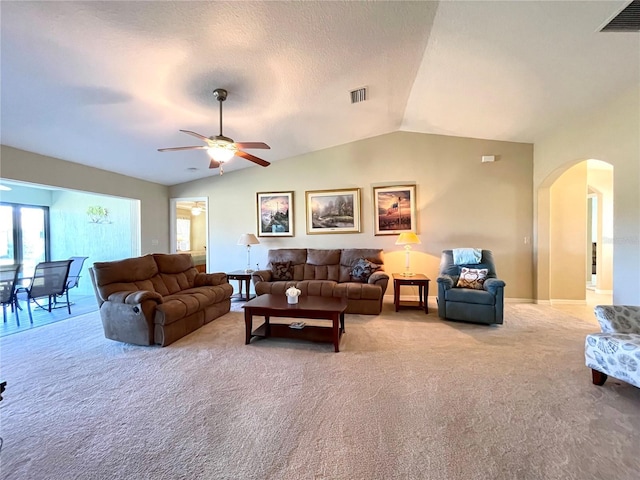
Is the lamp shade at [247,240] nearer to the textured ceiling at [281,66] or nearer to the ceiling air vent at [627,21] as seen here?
the textured ceiling at [281,66]

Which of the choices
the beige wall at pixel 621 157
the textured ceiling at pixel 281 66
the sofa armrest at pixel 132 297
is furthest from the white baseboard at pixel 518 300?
the sofa armrest at pixel 132 297

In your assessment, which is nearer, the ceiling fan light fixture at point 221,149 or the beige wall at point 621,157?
the ceiling fan light fixture at point 221,149

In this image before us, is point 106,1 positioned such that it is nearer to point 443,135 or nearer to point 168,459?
point 168,459

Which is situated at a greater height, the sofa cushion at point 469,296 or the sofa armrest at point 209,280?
the sofa armrest at point 209,280

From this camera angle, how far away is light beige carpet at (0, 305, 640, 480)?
58.6 inches

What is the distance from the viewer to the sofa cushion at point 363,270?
4.55m

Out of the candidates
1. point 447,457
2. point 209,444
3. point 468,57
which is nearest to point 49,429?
point 209,444

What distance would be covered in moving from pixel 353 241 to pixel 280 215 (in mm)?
1626

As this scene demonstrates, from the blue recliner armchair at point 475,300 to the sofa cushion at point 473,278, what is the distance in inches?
1.5

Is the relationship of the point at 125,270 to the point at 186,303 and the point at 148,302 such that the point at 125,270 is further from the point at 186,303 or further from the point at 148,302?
the point at 186,303

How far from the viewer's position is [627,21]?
7.41 ft

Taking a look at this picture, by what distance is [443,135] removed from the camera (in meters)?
4.99

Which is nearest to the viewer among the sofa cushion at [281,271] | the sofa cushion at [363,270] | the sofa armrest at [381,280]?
the sofa armrest at [381,280]

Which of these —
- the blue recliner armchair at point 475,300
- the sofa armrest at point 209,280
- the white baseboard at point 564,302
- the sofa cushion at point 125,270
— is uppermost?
the sofa cushion at point 125,270
